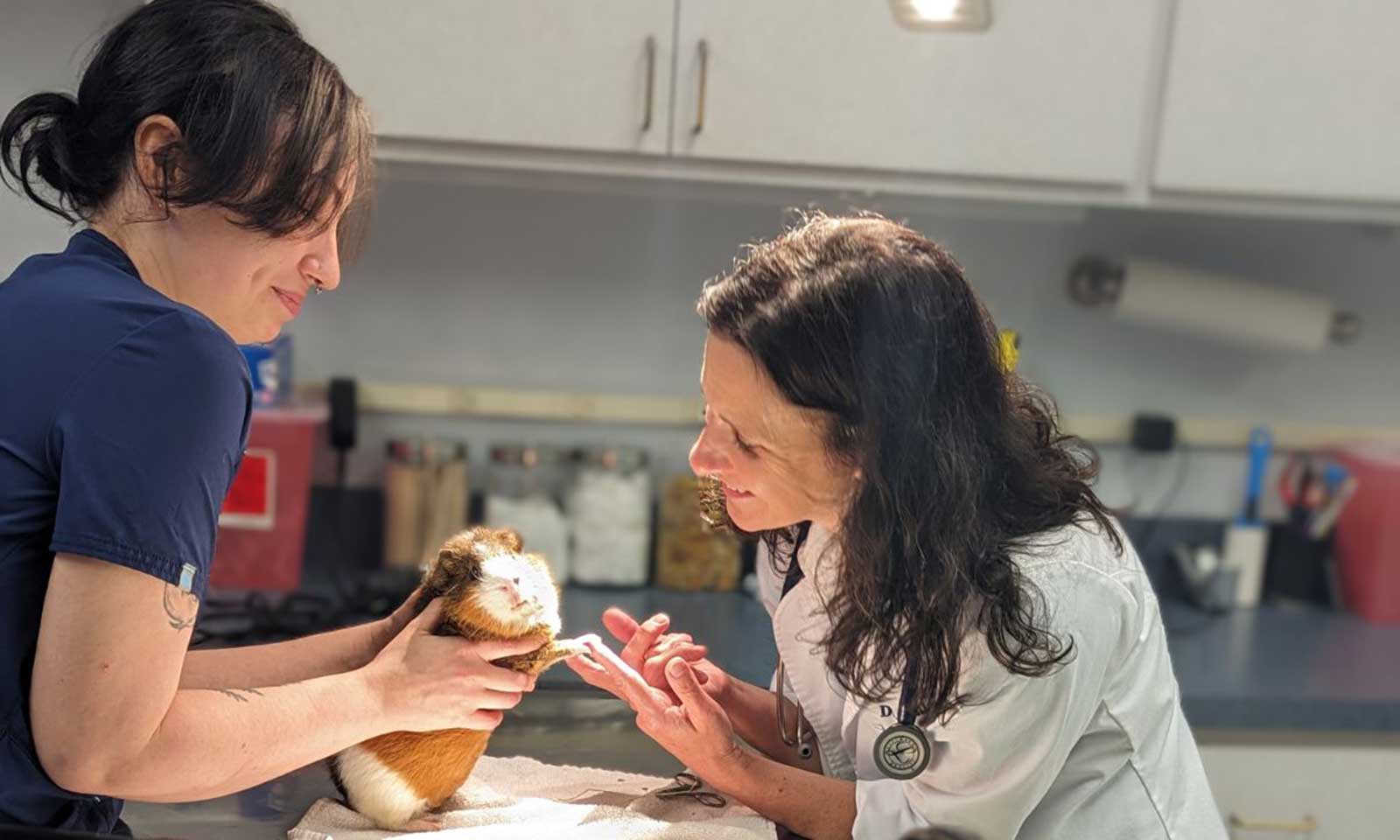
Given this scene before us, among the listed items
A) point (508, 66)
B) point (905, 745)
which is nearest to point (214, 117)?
point (905, 745)

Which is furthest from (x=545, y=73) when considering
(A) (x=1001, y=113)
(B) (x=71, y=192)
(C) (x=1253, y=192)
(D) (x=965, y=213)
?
(C) (x=1253, y=192)

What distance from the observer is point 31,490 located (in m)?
0.87

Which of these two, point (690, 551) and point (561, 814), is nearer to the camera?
point (561, 814)

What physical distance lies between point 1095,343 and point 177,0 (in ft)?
5.61

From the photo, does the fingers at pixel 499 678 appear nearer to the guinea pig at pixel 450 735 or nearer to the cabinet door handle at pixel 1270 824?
the guinea pig at pixel 450 735

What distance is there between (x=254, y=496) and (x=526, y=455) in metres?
0.42

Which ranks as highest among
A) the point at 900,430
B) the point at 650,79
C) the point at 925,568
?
the point at 650,79

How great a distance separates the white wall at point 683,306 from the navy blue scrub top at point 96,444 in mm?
1269

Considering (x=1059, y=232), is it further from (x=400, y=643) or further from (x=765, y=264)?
(x=400, y=643)

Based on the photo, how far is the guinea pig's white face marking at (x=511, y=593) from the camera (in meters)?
1.09

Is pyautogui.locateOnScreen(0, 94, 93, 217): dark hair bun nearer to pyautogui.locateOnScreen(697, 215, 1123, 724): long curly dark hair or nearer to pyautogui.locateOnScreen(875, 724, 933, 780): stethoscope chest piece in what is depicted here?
pyautogui.locateOnScreen(697, 215, 1123, 724): long curly dark hair

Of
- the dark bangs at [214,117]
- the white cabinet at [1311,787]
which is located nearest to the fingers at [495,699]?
the dark bangs at [214,117]

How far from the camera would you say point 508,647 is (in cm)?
111

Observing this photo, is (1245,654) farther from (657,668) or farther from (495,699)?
(495,699)
